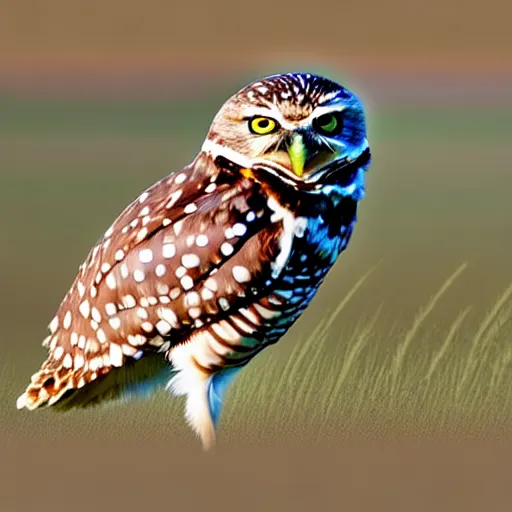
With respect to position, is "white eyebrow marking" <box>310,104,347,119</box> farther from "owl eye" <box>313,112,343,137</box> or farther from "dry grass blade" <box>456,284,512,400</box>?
"dry grass blade" <box>456,284,512,400</box>

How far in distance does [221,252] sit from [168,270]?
13 centimetres

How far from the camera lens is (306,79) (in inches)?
91.4

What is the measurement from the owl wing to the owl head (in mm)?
80

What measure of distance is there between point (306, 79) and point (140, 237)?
0.53m

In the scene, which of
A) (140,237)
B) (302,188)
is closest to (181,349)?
(140,237)

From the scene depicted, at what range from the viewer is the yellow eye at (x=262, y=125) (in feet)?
7.49

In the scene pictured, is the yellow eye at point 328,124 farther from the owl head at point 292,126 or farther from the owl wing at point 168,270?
the owl wing at point 168,270

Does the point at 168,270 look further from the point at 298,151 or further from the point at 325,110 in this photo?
the point at 325,110

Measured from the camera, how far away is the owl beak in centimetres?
227

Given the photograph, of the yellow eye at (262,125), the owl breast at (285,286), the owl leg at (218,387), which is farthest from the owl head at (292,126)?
the owl leg at (218,387)

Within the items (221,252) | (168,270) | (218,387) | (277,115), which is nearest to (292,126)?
(277,115)

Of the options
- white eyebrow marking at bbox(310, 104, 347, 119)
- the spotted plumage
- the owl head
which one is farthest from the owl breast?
white eyebrow marking at bbox(310, 104, 347, 119)

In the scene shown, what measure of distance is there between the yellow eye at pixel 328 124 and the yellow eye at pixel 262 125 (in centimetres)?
9

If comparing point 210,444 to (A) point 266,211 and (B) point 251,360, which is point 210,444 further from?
(A) point 266,211
